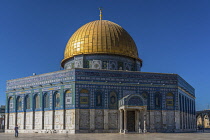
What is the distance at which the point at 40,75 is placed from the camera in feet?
118

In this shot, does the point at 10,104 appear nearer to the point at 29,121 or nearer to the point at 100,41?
the point at 29,121

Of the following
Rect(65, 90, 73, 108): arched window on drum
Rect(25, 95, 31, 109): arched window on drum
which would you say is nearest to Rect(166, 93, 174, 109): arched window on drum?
Rect(65, 90, 73, 108): arched window on drum

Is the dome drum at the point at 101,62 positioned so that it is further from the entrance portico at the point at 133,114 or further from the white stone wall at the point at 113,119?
the white stone wall at the point at 113,119

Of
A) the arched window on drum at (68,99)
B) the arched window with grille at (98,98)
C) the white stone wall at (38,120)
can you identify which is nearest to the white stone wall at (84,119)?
the arched window on drum at (68,99)

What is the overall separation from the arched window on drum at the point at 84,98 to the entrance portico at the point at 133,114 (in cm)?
362

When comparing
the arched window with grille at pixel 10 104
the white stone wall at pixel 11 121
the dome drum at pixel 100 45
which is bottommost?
the white stone wall at pixel 11 121

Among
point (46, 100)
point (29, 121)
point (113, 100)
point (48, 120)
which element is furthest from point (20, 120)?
point (113, 100)

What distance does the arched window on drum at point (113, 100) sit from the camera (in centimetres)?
3378

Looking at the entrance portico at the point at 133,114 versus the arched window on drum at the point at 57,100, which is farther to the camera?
the arched window on drum at the point at 57,100

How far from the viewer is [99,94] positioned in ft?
Answer: 110

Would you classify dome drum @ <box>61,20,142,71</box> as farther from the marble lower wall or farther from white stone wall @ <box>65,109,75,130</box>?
white stone wall @ <box>65,109,75,130</box>

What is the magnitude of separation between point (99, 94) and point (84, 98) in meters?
1.76

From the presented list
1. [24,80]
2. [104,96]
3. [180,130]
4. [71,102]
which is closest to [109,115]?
[104,96]

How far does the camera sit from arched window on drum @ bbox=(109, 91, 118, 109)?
33781 millimetres
